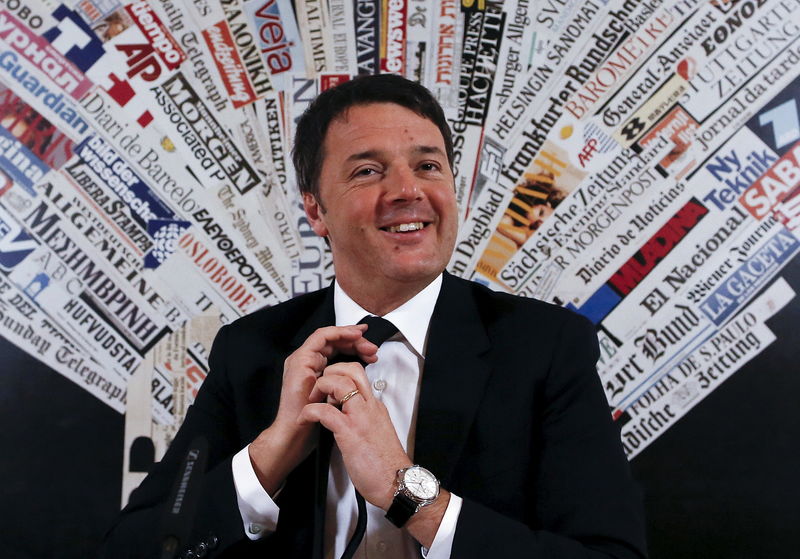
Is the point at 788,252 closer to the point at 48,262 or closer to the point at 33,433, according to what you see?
the point at 48,262

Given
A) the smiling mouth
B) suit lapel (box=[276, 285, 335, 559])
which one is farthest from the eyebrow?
suit lapel (box=[276, 285, 335, 559])

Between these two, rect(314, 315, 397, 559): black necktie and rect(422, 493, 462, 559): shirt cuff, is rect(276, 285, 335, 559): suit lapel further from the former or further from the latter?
rect(422, 493, 462, 559): shirt cuff

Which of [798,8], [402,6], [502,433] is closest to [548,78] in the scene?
[402,6]

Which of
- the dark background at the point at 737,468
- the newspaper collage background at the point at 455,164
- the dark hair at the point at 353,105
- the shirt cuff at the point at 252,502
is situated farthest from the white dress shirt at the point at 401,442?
the dark background at the point at 737,468

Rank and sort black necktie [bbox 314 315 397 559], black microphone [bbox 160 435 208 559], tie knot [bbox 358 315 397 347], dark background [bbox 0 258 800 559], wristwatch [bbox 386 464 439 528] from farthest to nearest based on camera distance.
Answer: dark background [bbox 0 258 800 559] < tie knot [bbox 358 315 397 347] < black necktie [bbox 314 315 397 559] < wristwatch [bbox 386 464 439 528] < black microphone [bbox 160 435 208 559]

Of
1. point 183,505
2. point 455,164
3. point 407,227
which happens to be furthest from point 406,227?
point 183,505

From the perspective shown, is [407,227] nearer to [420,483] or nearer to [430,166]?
[430,166]

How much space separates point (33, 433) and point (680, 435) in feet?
4.58

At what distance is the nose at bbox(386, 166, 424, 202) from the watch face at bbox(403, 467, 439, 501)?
0.41 meters

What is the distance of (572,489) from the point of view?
0.97 meters

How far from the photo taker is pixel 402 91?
119 cm

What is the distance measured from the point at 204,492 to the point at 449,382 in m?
0.40

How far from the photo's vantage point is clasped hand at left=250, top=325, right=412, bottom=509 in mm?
929

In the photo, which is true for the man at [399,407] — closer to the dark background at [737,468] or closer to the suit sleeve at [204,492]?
the suit sleeve at [204,492]
